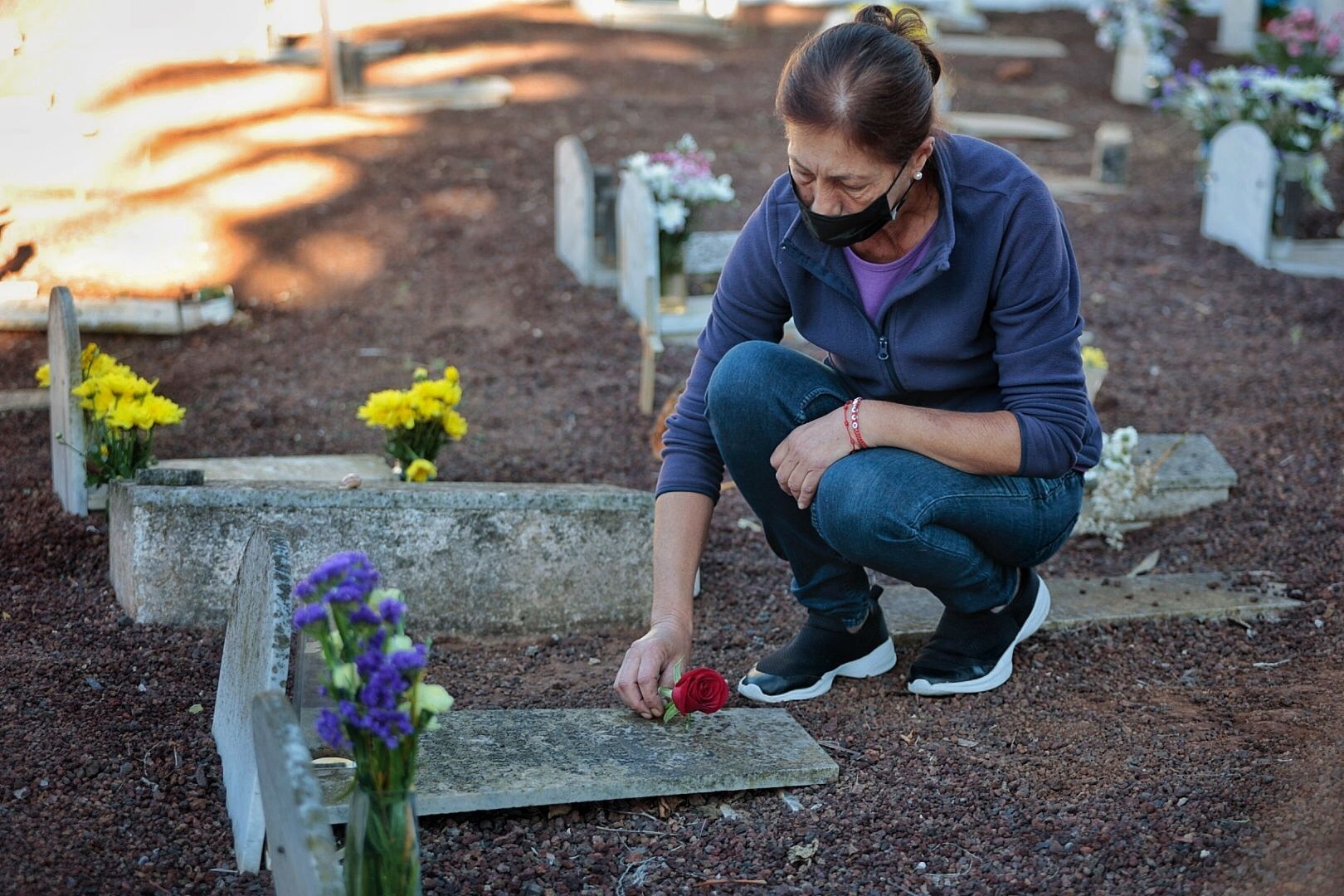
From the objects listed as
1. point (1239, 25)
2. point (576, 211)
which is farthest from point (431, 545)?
point (1239, 25)

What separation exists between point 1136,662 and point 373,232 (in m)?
4.31

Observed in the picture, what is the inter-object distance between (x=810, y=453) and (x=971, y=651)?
0.63m

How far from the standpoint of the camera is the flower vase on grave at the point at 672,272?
17.8 ft

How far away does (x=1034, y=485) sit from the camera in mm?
2561

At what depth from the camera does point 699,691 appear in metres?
2.43

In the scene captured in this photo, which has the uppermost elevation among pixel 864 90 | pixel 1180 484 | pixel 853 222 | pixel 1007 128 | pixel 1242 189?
pixel 864 90

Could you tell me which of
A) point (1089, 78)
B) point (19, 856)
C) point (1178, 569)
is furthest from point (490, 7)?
point (19, 856)

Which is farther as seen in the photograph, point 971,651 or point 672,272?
point 672,272

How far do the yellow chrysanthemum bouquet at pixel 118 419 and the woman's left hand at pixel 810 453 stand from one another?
62.1 inches

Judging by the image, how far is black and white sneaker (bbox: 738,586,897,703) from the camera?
2.76 m

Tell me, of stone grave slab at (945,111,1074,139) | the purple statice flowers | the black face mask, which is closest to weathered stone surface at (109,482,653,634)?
the black face mask

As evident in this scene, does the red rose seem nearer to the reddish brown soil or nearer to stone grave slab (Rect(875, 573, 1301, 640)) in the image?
the reddish brown soil

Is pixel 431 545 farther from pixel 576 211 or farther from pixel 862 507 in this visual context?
pixel 576 211

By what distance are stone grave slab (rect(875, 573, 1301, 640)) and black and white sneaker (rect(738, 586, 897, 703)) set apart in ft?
0.69
